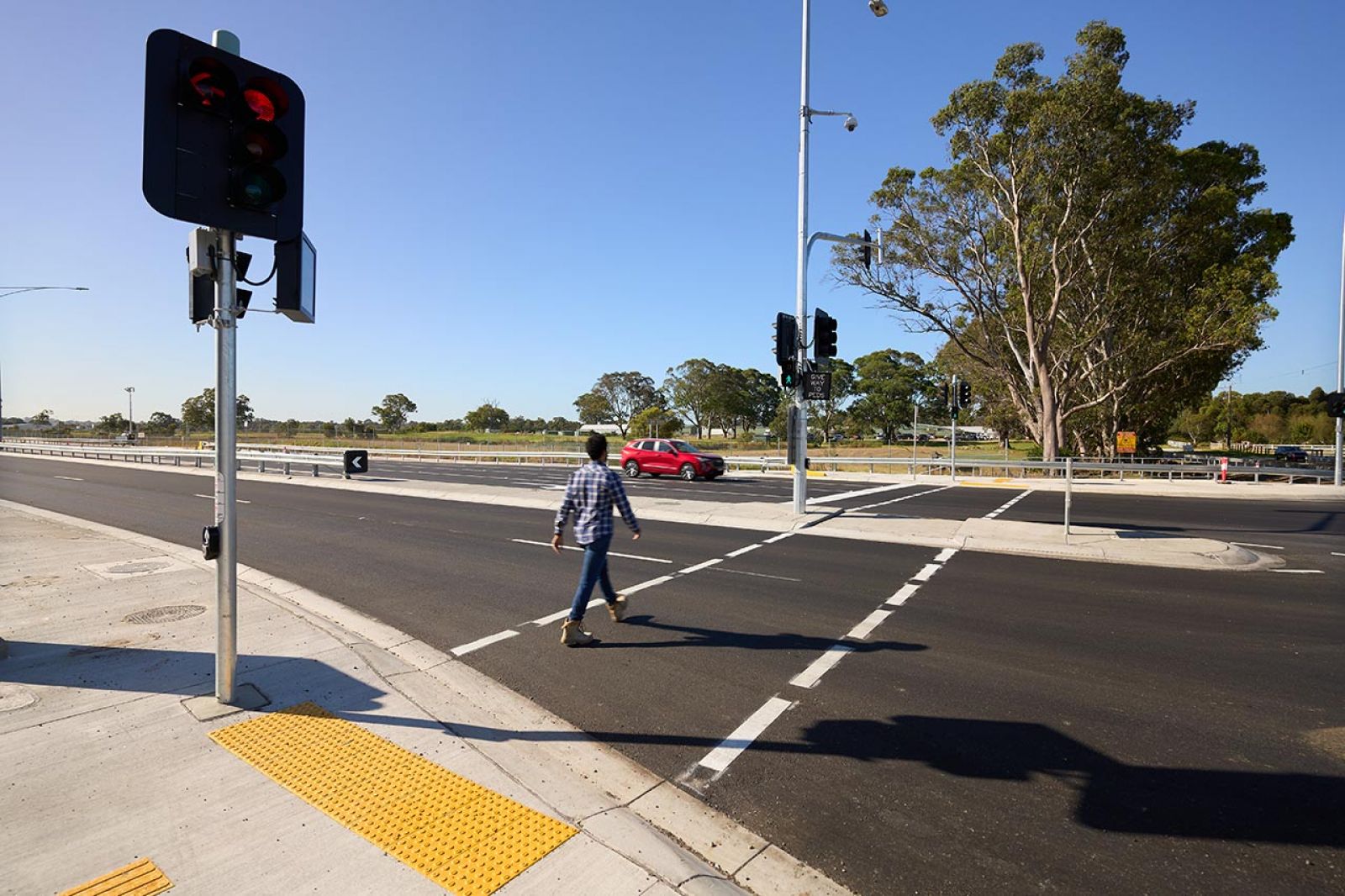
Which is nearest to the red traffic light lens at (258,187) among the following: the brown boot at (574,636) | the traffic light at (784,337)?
the brown boot at (574,636)

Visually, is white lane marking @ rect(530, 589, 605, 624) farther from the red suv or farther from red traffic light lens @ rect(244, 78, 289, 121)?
the red suv

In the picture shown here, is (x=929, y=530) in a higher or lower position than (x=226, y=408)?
lower

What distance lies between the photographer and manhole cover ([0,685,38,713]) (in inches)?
168

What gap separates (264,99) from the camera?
423cm

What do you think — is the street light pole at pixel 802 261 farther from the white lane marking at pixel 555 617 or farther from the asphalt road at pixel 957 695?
the white lane marking at pixel 555 617

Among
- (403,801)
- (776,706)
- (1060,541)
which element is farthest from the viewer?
(1060,541)

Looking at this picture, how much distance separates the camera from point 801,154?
1506 cm

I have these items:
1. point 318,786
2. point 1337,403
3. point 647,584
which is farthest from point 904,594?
point 1337,403

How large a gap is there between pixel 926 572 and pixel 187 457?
150ft

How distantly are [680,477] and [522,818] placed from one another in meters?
24.8

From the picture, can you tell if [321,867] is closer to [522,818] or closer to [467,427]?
[522,818]

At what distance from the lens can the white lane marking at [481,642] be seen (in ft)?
19.3

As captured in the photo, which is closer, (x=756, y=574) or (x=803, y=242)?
(x=756, y=574)

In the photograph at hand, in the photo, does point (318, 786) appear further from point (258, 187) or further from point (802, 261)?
point (802, 261)
